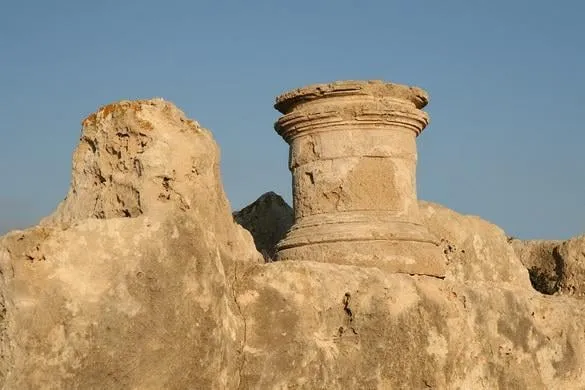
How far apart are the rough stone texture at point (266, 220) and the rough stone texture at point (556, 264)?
306 cm

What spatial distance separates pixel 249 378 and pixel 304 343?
394 millimetres

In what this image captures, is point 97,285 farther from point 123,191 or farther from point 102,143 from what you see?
point 102,143

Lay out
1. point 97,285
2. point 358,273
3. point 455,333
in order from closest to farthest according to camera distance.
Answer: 1. point 97,285
2. point 358,273
3. point 455,333

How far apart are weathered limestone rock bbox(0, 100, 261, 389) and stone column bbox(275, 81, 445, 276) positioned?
1.71 meters

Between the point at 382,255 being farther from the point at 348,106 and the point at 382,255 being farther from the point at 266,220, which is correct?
the point at 266,220

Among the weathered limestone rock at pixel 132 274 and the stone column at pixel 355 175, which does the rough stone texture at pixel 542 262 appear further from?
the weathered limestone rock at pixel 132 274

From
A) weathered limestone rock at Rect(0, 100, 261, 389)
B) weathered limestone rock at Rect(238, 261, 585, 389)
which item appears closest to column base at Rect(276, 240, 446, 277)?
weathered limestone rock at Rect(238, 261, 585, 389)

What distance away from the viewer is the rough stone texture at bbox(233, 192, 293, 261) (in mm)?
8188

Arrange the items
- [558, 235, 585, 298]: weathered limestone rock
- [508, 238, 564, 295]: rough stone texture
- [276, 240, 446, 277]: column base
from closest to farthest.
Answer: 1. [276, 240, 446, 277]: column base
2. [558, 235, 585, 298]: weathered limestone rock
3. [508, 238, 564, 295]: rough stone texture

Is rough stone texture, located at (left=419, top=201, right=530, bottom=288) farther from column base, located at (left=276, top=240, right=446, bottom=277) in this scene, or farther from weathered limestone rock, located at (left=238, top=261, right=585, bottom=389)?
column base, located at (left=276, top=240, right=446, bottom=277)

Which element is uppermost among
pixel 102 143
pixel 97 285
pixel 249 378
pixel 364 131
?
Result: pixel 364 131

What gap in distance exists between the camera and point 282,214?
8.27 m

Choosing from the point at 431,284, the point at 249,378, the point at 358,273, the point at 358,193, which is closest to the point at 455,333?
the point at 431,284

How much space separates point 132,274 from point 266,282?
104 centimetres
